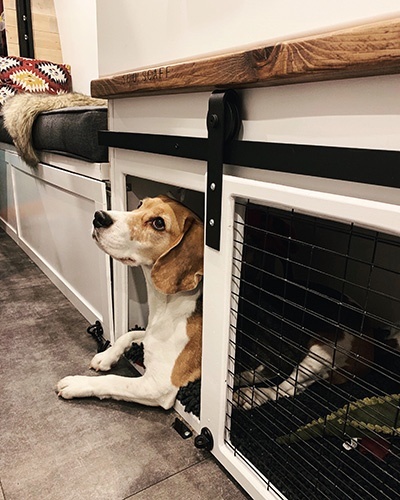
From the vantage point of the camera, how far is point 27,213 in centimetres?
223

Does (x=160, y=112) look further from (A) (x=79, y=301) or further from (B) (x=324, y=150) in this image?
(A) (x=79, y=301)

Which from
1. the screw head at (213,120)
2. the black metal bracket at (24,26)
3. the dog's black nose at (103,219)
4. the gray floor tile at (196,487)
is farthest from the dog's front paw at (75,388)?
the black metal bracket at (24,26)

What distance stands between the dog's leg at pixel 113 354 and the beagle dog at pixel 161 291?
0.33 feet

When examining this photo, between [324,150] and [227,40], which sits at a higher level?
[227,40]

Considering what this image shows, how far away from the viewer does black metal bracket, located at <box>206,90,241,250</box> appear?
Result: 0.77 metres

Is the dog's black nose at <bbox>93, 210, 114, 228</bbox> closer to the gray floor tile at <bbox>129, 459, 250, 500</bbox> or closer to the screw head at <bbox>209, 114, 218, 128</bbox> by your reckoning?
the screw head at <bbox>209, 114, 218, 128</bbox>

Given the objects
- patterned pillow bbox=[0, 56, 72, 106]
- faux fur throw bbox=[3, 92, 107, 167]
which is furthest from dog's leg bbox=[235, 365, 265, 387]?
patterned pillow bbox=[0, 56, 72, 106]

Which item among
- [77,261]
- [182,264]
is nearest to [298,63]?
[182,264]

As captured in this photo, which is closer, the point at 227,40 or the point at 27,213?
the point at 227,40

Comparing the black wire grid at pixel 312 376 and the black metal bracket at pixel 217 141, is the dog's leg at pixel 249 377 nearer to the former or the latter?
the black wire grid at pixel 312 376

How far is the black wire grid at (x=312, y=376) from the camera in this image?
833mm

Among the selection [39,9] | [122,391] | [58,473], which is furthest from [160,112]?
[39,9]

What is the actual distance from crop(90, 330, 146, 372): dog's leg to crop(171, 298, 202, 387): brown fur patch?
26 centimetres

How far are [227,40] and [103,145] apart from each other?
1.97ft
